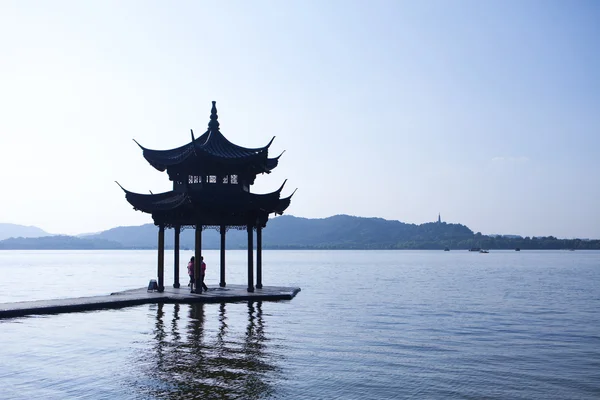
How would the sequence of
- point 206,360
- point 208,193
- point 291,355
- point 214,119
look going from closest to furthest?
point 206,360
point 291,355
point 208,193
point 214,119

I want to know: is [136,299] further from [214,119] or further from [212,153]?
[214,119]

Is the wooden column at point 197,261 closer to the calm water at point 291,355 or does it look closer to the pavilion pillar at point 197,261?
the pavilion pillar at point 197,261

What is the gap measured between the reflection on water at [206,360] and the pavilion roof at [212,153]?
9745 mm

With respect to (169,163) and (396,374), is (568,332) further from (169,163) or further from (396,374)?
(169,163)

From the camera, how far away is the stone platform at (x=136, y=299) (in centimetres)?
2857

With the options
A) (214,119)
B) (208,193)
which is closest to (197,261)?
(208,193)

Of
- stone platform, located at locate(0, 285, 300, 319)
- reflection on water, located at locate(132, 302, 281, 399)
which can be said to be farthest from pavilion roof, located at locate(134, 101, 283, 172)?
reflection on water, located at locate(132, 302, 281, 399)

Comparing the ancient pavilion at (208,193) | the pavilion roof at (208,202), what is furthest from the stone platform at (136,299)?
the pavilion roof at (208,202)

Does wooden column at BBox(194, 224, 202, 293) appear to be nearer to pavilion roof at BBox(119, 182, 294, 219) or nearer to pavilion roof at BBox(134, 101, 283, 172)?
pavilion roof at BBox(119, 182, 294, 219)

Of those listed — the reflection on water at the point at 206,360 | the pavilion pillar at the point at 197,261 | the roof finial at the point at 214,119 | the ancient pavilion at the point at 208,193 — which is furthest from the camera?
the roof finial at the point at 214,119

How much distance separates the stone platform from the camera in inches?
1125

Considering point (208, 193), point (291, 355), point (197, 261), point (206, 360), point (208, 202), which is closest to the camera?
point (206, 360)

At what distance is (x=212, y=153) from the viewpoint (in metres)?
35.9

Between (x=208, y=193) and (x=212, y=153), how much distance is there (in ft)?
7.68
